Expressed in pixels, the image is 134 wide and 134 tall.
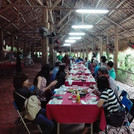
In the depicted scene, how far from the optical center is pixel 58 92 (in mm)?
3475

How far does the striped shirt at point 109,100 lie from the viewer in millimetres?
2615

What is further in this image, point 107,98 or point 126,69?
point 126,69

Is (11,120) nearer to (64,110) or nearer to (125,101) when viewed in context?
(64,110)

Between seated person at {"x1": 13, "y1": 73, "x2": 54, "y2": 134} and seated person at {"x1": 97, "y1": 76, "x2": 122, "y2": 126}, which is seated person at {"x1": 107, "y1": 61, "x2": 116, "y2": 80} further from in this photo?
seated person at {"x1": 13, "y1": 73, "x2": 54, "y2": 134}

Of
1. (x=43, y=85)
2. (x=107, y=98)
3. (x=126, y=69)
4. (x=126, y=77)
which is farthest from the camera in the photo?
(x=126, y=69)

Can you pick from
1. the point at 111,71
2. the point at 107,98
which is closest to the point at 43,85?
the point at 107,98

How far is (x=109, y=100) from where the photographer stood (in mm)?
2672

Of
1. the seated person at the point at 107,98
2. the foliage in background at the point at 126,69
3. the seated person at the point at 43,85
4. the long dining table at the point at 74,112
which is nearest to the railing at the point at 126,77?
the foliage in background at the point at 126,69

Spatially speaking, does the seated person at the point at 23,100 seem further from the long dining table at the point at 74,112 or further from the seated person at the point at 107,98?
the seated person at the point at 107,98

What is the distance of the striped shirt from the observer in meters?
2.62

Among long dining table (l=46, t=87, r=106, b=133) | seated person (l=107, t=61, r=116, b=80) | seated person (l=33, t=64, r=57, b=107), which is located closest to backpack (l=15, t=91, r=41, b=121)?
long dining table (l=46, t=87, r=106, b=133)

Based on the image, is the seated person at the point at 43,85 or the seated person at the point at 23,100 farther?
the seated person at the point at 43,85

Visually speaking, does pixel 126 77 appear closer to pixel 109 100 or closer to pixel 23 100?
pixel 109 100

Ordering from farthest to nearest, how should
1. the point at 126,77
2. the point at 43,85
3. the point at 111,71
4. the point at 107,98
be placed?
the point at 126,77
the point at 111,71
the point at 43,85
the point at 107,98
